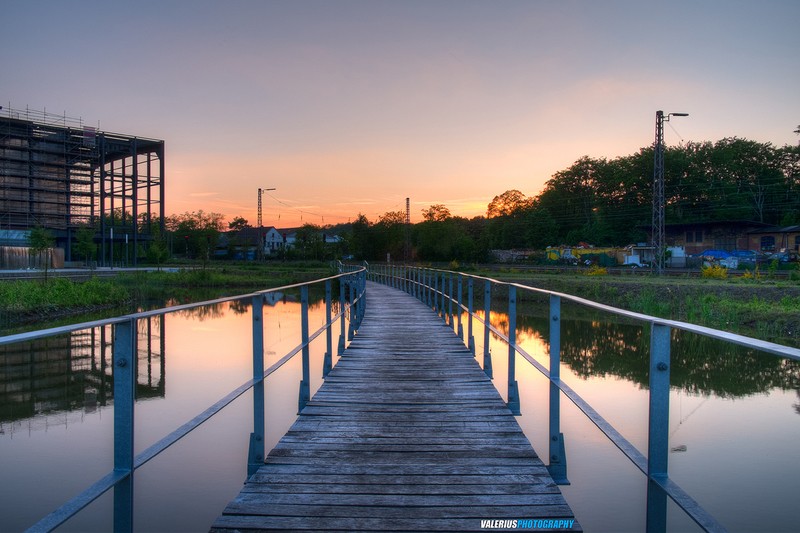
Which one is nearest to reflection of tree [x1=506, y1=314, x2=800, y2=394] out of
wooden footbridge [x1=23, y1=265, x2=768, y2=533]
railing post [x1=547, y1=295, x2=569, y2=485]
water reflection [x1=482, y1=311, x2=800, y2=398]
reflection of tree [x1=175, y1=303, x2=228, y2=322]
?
water reflection [x1=482, y1=311, x2=800, y2=398]

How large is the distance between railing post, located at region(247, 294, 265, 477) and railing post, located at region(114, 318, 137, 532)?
139 cm

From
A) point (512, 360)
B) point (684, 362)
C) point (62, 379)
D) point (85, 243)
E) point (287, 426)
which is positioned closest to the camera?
point (512, 360)

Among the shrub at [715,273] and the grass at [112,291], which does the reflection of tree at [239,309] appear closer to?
the grass at [112,291]

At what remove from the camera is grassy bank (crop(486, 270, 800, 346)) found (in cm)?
1488

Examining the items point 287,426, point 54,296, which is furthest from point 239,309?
point 287,426

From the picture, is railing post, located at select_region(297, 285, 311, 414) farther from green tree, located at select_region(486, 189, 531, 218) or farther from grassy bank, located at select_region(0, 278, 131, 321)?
green tree, located at select_region(486, 189, 531, 218)

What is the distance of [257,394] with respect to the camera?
3.85 metres

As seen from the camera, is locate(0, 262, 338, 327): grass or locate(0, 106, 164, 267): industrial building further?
locate(0, 106, 164, 267): industrial building

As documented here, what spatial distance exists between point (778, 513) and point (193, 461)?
6069 mm

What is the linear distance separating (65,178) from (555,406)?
51779 millimetres

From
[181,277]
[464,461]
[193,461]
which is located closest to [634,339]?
[193,461]

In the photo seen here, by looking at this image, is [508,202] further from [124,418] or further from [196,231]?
[124,418]

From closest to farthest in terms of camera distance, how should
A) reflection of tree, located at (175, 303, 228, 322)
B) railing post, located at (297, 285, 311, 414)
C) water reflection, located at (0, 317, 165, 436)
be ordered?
railing post, located at (297, 285, 311, 414) → water reflection, located at (0, 317, 165, 436) → reflection of tree, located at (175, 303, 228, 322)

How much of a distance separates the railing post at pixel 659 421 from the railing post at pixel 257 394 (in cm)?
229
